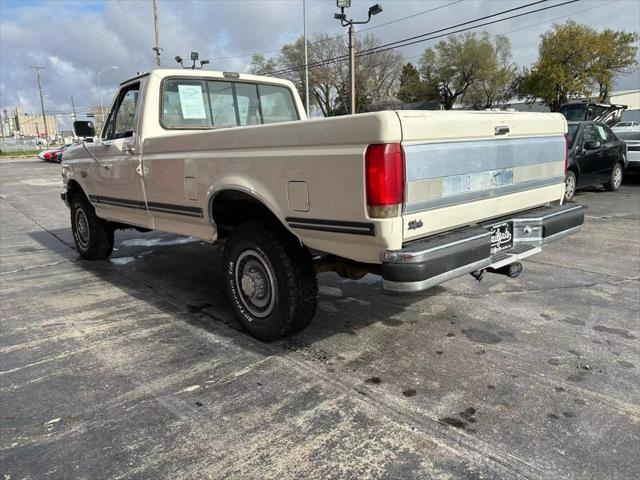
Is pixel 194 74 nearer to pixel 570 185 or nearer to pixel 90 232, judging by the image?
pixel 90 232

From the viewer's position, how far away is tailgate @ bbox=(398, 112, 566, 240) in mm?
2891

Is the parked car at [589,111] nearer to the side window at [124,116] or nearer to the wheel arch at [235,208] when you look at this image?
the side window at [124,116]

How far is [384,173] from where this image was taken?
2711mm

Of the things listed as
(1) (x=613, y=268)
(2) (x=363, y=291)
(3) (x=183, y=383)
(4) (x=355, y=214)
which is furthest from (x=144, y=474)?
(1) (x=613, y=268)

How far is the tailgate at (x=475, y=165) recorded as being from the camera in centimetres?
289

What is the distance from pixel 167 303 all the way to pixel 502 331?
3.01 metres

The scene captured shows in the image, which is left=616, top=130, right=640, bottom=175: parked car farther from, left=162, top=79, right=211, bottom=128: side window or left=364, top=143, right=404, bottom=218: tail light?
left=364, top=143, right=404, bottom=218: tail light

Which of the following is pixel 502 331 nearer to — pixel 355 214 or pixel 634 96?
pixel 355 214

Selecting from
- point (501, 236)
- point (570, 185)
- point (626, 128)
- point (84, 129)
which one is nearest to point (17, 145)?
point (626, 128)

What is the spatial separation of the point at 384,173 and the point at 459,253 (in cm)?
73

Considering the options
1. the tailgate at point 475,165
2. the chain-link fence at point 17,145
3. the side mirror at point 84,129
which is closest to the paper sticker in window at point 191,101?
the side mirror at point 84,129

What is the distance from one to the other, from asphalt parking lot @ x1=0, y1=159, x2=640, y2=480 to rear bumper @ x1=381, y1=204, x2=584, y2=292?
684mm

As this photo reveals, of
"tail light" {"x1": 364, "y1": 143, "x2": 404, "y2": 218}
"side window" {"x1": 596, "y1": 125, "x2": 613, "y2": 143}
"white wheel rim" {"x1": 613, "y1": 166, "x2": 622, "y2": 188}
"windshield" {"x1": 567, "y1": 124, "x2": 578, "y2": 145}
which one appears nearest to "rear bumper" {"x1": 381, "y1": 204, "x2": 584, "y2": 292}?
"tail light" {"x1": 364, "y1": 143, "x2": 404, "y2": 218}

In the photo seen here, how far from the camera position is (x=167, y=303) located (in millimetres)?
4855
